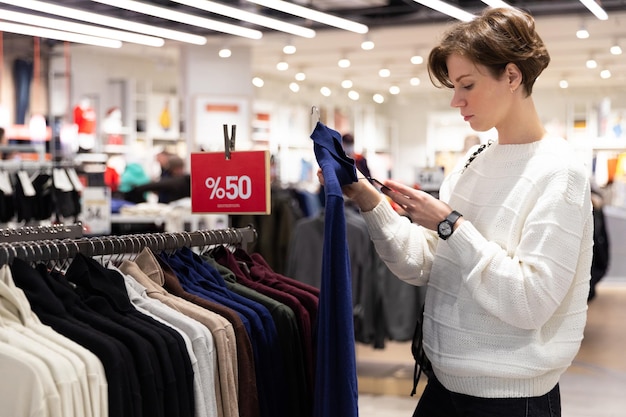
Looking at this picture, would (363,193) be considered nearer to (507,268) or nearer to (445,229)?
(445,229)

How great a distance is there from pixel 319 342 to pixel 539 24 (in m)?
8.75

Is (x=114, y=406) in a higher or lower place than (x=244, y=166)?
lower

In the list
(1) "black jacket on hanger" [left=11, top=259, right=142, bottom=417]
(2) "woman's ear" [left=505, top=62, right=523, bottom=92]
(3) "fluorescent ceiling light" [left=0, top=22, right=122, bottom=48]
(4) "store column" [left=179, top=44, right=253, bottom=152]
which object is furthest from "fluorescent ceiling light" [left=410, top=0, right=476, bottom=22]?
(1) "black jacket on hanger" [left=11, top=259, right=142, bottom=417]

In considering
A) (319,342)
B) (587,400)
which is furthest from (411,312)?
(319,342)

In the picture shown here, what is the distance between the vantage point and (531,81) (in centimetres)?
214

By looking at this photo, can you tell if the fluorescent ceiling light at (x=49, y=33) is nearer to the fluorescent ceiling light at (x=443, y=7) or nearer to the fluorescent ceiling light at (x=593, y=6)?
the fluorescent ceiling light at (x=443, y=7)

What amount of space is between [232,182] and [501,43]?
2.79 feet

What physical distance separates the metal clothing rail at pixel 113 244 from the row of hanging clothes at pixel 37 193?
3.95m

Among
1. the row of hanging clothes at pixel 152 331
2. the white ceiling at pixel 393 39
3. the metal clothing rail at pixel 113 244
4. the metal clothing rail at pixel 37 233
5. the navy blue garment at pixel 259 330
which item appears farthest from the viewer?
the white ceiling at pixel 393 39

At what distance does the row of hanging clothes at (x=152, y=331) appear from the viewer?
5.40ft

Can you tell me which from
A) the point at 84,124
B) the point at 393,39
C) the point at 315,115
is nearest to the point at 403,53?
the point at 393,39

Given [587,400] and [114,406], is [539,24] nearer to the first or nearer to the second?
[587,400]

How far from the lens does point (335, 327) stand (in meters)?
1.99

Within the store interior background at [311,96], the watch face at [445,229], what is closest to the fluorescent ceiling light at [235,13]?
the store interior background at [311,96]
